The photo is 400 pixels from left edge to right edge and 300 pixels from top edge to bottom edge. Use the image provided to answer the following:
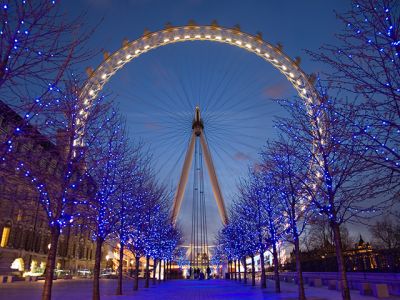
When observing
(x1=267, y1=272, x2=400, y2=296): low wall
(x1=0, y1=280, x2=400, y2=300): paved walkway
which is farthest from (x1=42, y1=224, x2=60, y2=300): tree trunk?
(x1=267, y1=272, x2=400, y2=296): low wall

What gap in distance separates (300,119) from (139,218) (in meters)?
14.6

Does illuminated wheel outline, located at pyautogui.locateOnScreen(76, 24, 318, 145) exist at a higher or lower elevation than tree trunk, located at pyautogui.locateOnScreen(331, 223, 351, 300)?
higher

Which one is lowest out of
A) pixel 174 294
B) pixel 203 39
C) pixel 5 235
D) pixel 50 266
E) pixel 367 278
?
pixel 174 294

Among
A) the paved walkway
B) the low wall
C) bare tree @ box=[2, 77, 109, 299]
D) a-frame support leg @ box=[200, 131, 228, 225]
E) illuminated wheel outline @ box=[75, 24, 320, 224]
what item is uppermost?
illuminated wheel outline @ box=[75, 24, 320, 224]

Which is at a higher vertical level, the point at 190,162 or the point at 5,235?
the point at 190,162

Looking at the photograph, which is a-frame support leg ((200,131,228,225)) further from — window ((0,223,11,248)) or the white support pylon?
window ((0,223,11,248))

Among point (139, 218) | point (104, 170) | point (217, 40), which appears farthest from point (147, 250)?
point (217, 40)

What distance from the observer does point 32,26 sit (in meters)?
7.82

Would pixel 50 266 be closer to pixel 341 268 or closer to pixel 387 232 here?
pixel 341 268

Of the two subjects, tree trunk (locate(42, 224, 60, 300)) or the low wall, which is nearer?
tree trunk (locate(42, 224, 60, 300))

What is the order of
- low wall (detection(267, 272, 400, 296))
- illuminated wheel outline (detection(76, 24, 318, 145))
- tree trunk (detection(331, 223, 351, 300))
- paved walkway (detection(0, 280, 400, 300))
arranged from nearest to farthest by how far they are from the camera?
1. tree trunk (detection(331, 223, 351, 300))
2. low wall (detection(267, 272, 400, 296))
3. paved walkway (detection(0, 280, 400, 300))
4. illuminated wheel outline (detection(76, 24, 318, 145))

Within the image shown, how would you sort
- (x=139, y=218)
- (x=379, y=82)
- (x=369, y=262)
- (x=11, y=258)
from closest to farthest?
1. (x=379, y=82)
2. (x=369, y=262)
3. (x=139, y=218)
4. (x=11, y=258)

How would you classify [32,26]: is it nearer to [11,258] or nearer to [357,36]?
[357,36]

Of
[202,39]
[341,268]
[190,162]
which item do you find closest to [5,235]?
[190,162]
